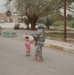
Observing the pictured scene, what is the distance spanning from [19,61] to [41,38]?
132cm

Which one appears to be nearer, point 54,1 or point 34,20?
point 54,1

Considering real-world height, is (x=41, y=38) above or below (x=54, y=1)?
below

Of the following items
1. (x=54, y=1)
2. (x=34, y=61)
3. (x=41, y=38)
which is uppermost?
(x=54, y=1)

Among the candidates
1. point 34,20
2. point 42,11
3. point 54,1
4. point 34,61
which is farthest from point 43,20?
point 34,61

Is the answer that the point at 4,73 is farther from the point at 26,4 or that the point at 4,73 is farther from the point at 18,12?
the point at 18,12

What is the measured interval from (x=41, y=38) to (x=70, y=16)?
33.0m

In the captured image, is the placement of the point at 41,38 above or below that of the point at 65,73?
above

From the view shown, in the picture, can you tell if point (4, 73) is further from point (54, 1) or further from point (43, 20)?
point (43, 20)

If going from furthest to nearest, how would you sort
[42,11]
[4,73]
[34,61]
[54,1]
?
[42,11]
[54,1]
[34,61]
[4,73]

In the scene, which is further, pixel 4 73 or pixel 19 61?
pixel 19 61

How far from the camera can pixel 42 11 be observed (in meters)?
42.5

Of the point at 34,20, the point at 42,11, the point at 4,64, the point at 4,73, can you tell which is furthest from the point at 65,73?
the point at 34,20

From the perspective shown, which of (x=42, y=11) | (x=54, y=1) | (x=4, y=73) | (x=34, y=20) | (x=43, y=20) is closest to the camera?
(x=4, y=73)

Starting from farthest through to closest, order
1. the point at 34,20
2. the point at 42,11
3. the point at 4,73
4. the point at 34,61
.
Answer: the point at 34,20, the point at 42,11, the point at 34,61, the point at 4,73
